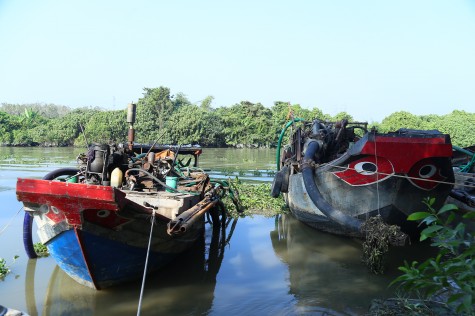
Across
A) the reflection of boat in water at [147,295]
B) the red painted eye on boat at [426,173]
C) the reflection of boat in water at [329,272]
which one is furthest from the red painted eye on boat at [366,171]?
the reflection of boat in water at [147,295]

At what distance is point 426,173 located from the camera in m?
7.64

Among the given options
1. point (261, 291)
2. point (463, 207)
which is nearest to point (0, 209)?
point (261, 291)

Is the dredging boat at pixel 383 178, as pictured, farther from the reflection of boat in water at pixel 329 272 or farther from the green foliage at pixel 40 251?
the green foliage at pixel 40 251

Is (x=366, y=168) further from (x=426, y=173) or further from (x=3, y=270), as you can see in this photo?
(x=3, y=270)

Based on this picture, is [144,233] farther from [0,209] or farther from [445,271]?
[0,209]

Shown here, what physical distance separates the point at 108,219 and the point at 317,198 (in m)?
3.99

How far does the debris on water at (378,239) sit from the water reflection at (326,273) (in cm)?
25

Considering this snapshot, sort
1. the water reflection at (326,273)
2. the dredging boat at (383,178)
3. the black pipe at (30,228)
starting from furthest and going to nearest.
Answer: the dredging boat at (383,178) < the black pipe at (30,228) < the water reflection at (326,273)

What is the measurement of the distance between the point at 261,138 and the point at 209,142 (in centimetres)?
756

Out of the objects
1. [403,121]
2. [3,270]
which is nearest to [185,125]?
[403,121]

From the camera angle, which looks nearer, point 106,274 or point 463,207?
point 106,274

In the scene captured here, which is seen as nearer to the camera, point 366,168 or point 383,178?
point 383,178

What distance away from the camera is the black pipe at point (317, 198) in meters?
6.97

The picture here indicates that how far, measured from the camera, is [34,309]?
5645 mm
